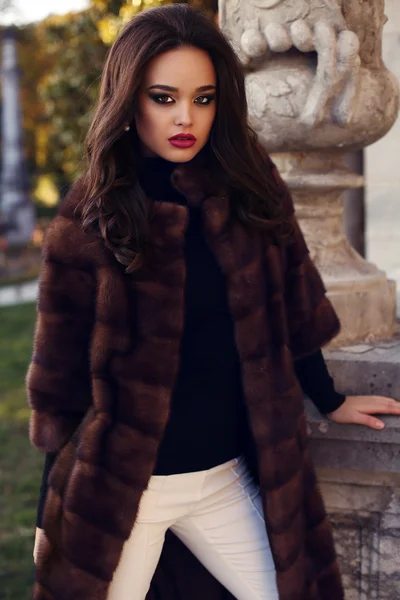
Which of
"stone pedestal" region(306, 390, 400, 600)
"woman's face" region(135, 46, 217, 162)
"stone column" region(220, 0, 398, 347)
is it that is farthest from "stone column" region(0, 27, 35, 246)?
"woman's face" region(135, 46, 217, 162)

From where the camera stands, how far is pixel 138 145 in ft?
6.79

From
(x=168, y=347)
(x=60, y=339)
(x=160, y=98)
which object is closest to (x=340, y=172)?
(x=160, y=98)

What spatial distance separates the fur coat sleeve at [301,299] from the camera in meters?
2.17

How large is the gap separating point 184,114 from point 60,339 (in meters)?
0.64

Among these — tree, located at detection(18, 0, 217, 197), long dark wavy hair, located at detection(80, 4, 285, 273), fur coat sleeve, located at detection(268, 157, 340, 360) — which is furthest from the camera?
tree, located at detection(18, 0, 217, 197)

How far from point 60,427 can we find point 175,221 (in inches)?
24.3

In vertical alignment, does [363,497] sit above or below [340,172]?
below

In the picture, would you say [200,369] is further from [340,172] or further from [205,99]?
[340,172]

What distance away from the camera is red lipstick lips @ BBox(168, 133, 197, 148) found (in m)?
1.95

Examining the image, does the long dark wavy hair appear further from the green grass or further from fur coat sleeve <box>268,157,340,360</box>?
the green grass

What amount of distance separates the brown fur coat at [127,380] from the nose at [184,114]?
155mm

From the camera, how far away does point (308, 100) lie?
2.32m

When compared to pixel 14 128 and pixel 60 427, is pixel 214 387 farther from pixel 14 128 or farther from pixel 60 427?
pixel 14 128

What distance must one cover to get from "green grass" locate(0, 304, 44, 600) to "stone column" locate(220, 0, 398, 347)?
2235 millimetres
